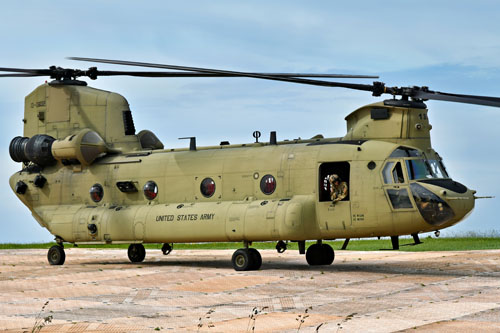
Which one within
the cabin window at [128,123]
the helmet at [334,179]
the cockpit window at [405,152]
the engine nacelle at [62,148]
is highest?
the cabin window at [128,123]

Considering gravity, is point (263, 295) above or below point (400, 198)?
below

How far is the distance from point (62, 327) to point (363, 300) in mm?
5784

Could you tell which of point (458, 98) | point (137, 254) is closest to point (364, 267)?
point (458, 98)

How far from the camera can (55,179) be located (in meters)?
24.8

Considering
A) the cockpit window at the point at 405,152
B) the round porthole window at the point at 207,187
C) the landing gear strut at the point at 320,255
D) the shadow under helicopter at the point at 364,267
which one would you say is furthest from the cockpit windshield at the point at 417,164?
the round porthole window at the point at 207,187

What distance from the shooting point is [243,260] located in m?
20.2

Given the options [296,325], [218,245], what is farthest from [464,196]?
[218,245]

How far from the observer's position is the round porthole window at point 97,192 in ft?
78.2

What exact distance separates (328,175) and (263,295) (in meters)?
5.20

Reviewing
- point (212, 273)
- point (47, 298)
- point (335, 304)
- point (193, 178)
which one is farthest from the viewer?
point (193, 178)

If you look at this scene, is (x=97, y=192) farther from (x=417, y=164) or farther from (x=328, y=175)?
(x=417, y=164)

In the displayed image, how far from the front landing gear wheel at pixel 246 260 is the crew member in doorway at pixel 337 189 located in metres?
2.83

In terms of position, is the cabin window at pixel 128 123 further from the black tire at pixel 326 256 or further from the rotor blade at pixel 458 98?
the rotor blade at pixel 458 98

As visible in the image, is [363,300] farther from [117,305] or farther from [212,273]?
[212,273]
